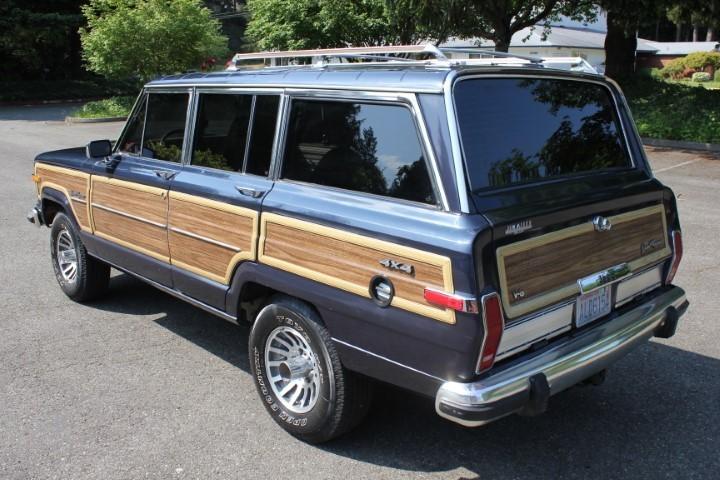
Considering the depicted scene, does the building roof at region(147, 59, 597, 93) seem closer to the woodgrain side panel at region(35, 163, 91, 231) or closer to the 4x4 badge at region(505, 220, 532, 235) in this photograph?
the 4x4 badge at region(505, 220, 532, 235)

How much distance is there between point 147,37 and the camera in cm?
2333

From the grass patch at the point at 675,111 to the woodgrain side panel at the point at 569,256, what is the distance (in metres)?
12.5

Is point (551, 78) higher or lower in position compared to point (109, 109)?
higher

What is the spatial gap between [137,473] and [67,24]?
1330 inches

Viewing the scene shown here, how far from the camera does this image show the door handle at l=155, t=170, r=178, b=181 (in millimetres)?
4523

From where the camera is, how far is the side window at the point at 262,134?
396 centimetres

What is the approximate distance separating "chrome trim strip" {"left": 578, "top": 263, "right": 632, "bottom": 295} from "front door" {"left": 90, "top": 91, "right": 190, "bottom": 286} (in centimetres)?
266

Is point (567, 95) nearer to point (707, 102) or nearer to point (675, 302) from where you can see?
point (675, 302)

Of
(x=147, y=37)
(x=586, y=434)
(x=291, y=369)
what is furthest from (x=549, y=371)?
(x=147, y=37)

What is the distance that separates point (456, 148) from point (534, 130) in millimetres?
699

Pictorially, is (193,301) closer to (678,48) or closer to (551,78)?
(551,78)

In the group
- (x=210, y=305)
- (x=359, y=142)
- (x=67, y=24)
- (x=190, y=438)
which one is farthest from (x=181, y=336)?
(x=67, y=24)

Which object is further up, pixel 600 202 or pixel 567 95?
pixel 567 95

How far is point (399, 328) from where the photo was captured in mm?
3109
